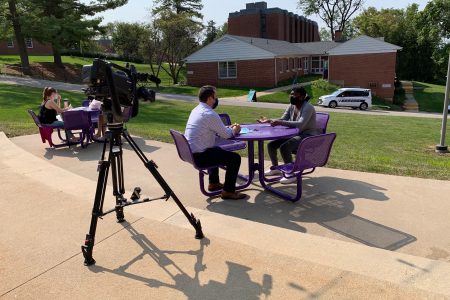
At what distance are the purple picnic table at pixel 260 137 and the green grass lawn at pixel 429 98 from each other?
104 ft

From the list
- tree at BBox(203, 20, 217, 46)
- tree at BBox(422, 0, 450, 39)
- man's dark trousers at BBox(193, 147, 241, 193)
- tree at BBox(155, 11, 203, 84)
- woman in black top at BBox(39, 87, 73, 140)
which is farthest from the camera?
tree at BBox(203, 20, 217, 46)

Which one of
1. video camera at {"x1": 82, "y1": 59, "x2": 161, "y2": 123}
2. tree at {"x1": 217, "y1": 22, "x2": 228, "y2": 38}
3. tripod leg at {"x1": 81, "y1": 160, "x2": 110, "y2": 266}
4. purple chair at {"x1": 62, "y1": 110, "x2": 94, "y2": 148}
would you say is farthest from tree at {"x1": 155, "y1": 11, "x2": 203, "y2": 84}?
tree at {"x1": 217, "y1": 22, "x2": 228, "y2": 38}

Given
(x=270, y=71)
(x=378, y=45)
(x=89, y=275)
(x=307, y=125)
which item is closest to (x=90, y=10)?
(x=270, y=71)

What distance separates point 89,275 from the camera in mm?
3172

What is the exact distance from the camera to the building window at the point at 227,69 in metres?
36.8

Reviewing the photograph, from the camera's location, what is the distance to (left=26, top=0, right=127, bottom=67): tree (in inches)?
1138

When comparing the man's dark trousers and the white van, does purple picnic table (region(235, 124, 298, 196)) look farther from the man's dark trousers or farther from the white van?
the white van

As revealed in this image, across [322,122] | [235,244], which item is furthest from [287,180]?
[235,244]

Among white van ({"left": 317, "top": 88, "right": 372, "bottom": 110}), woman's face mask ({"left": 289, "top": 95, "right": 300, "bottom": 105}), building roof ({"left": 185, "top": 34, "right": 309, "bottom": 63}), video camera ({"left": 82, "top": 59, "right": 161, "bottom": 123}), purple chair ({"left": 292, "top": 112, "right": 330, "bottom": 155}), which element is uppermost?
building roof ({"left": 185, "top": 34, "right": 309, "bottom": 63})

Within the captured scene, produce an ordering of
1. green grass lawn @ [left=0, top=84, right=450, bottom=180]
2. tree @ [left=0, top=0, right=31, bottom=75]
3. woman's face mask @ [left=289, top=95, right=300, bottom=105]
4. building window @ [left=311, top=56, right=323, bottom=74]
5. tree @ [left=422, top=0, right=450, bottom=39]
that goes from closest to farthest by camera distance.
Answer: woman's face mask @ [left=289, top=95, right=300, bottom=105]
green grass lawn @ [left=0, top=84, right=450, bottom=180]
tree @ [left=0, top=0, right=31, bottom=75]
tree @ [left=422, top=0, right=450, bottom=39]
building window @ [left=311, top=56, right=323, bottom=74]

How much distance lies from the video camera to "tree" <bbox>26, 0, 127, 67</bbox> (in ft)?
92.5

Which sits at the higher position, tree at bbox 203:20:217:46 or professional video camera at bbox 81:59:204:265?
tree at bbox 203:20:217:46

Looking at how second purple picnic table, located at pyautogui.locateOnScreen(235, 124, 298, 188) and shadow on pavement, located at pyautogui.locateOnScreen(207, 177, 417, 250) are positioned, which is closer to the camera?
shadow on pavement, located at pyautogui.locateOnScreen(207, 177, 417, 250)

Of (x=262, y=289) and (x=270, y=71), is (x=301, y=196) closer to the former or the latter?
(x=262, y=289)
